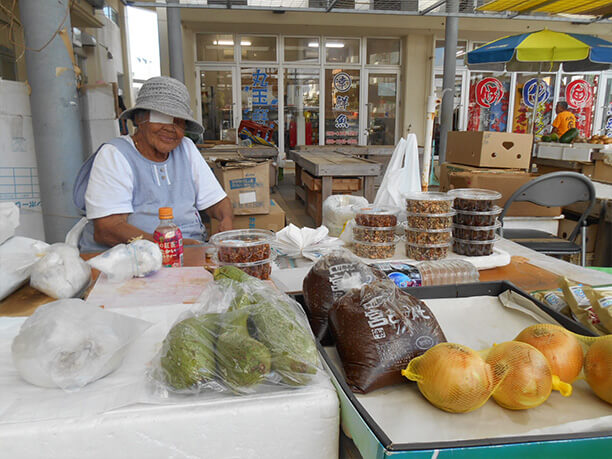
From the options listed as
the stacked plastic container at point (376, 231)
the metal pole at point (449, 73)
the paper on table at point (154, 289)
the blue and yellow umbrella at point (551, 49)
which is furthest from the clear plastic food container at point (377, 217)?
the metal pole at point (449, 73)

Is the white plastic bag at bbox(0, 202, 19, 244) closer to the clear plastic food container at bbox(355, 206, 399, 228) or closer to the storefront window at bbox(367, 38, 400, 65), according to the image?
the clear plastic food container at bbox(355, 206, 399, 228)

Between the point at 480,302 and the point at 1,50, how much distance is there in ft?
17.0

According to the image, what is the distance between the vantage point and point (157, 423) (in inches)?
28.3

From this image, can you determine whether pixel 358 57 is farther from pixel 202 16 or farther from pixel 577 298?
pixel 577 298

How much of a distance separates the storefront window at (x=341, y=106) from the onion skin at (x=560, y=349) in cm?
1003

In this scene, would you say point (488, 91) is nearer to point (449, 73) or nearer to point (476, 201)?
point (449, 73)

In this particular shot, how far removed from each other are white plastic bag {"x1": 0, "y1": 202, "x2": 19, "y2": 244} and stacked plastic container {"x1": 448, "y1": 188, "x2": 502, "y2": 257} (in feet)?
5.28

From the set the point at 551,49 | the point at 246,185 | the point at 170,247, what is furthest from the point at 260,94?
the point at 170,247

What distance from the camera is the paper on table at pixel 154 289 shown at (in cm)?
118

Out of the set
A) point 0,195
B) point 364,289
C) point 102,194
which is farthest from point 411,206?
point 0,195

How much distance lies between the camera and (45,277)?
127 cm

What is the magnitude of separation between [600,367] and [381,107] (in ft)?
34.8

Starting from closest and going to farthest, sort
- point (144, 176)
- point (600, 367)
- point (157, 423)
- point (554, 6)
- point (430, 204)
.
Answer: point (157, 423), point (600, 367), point (430, 204), point (144, 176), point (554, 6)

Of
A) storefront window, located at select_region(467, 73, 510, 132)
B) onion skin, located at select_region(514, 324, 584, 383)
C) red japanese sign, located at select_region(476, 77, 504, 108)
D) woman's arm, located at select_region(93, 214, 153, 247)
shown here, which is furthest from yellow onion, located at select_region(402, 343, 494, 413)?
storefront window, located at select_region(467, 73, 510, 132)
